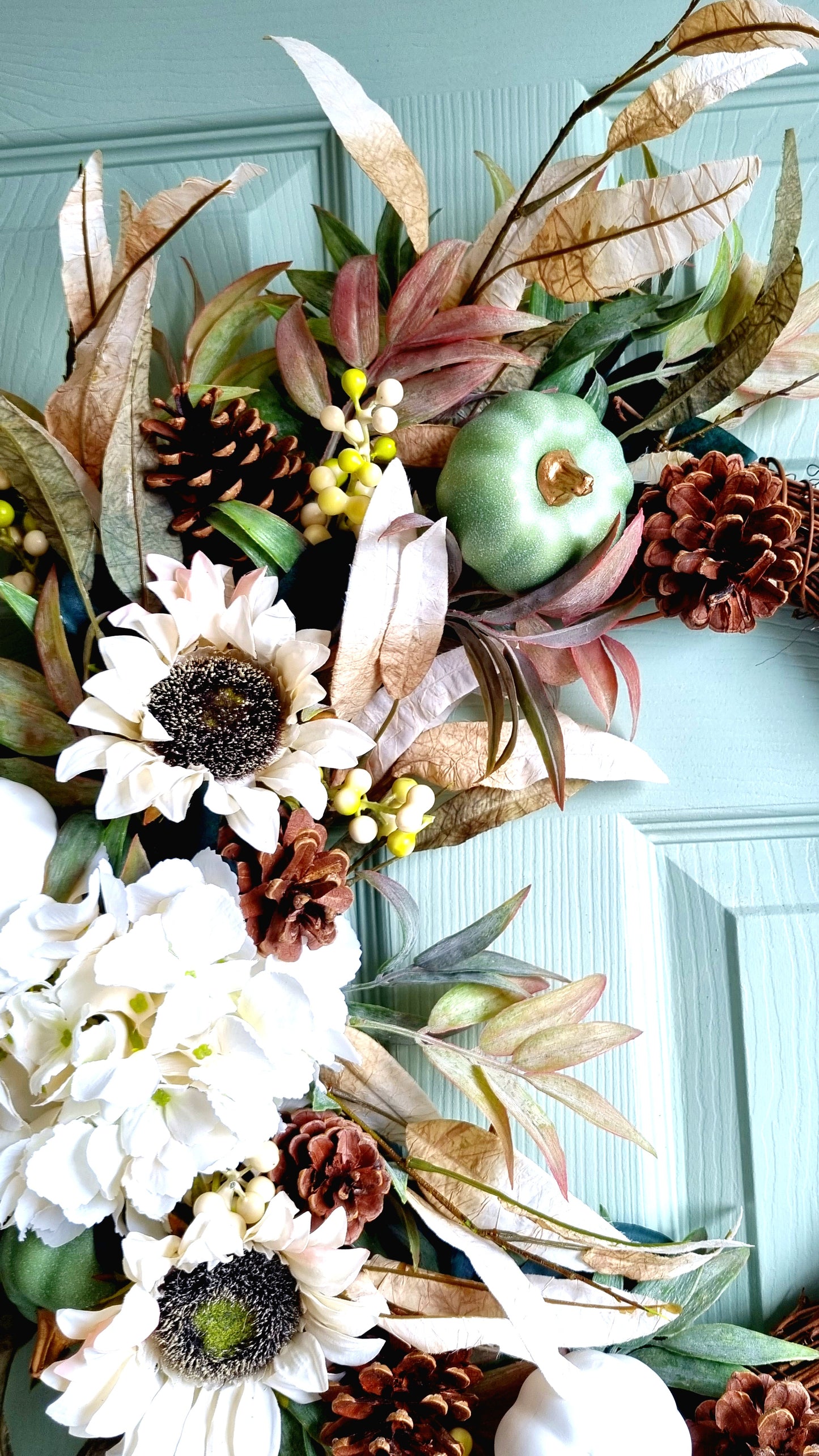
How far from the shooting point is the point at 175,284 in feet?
2.60

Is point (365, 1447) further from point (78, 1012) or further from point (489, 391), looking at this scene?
point (489, 391)

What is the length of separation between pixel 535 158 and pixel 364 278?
0.75ft

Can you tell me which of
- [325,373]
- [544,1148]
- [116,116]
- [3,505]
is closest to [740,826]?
[544,1148]

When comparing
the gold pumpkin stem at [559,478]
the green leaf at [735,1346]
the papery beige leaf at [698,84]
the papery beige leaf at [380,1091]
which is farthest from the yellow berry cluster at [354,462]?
the green leaf at [735,1346]

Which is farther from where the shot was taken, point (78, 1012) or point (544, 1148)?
point (544, 1148)

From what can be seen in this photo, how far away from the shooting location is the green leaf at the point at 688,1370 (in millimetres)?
663

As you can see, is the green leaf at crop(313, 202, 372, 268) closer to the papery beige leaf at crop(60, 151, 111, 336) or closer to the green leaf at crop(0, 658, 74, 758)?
the papery beige leaf at crop(60, 151, 111, 336)

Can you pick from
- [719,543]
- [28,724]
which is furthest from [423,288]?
[28,724]

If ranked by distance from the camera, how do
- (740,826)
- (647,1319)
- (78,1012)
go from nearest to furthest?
(78,1012) < (647,1319) < (740,826)

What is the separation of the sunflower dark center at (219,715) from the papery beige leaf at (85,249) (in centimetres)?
24

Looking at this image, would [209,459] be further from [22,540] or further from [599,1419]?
[599,1419]

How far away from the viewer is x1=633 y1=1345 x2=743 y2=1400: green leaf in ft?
2.17

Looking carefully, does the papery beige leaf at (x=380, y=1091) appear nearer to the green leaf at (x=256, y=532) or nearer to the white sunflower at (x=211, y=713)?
the white sunflower at (x=211, y=713)

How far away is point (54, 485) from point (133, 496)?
0.05 m
